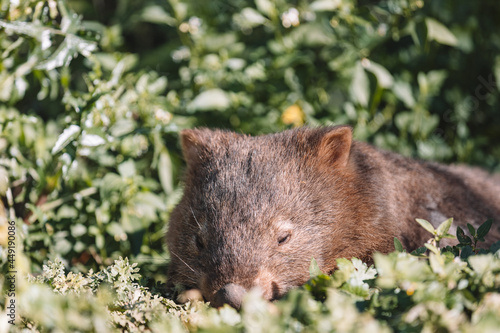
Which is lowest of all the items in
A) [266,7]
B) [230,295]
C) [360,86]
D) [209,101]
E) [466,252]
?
[209,101]

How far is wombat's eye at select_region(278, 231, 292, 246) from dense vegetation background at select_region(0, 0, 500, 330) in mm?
1299

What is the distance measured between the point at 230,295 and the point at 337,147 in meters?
1.32

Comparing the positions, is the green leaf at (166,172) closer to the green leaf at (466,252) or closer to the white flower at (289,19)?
the white flower at (289,19)

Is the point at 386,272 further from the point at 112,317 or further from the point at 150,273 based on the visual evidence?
the point at 150,273

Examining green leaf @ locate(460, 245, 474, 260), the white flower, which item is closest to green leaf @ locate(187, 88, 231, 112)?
the white flower

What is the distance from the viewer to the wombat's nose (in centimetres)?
294

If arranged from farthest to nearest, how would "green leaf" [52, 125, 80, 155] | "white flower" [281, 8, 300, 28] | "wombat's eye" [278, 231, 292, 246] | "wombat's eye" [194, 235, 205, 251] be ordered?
1. "white flower" [281, 8, 300, 28]
2. "green leaf" [52, 125, 80, 155]
3. "wombat's eye" [194, 235, 205, 251]
4. "wombat's eye" [278, 231, 292, 246]

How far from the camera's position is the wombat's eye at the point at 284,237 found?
3342 mm

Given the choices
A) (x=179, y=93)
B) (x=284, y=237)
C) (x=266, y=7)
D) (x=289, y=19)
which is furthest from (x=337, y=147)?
(x=179, y=93)

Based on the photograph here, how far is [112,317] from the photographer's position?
106 inches

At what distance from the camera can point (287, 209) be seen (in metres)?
3.39

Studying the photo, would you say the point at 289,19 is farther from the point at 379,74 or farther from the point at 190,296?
the point at 190,296

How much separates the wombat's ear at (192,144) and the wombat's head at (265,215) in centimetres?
6

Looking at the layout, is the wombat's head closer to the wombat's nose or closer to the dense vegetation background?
the wombat's nose
